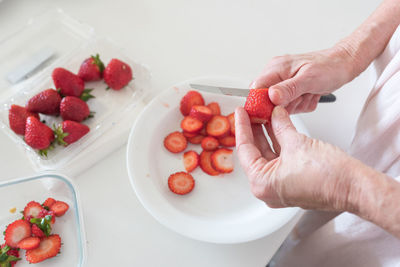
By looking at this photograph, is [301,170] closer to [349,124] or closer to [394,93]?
[394,93]

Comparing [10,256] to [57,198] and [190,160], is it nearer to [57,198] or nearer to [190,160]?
[57,198]

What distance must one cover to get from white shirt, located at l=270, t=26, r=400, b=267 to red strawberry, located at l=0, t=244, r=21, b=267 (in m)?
0.73

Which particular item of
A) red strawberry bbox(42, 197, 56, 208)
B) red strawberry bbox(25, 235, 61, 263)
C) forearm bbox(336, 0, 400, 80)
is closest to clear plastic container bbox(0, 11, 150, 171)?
red strawberry bbox(42, 197, 56, 208)

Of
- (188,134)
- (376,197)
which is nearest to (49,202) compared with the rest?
(188,134)

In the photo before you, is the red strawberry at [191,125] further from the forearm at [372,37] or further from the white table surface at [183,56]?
the forearm at [372,37]

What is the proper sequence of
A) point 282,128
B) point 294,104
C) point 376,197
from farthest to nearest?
point 294,104, point 282,128, point 376,197

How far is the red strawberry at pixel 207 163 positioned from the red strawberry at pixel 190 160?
13 mm

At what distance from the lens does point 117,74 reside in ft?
3.66

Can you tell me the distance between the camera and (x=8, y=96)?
1139mm

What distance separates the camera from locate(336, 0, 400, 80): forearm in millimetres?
913

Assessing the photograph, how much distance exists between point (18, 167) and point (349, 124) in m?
0.95

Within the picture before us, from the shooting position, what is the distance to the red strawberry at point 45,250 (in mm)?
822

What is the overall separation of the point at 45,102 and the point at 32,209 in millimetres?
305

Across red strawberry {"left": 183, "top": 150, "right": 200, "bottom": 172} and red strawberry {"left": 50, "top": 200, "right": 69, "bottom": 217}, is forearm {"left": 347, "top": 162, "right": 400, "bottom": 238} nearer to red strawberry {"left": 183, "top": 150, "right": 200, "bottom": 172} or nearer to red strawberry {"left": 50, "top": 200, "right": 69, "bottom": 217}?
red strawberry {"left": 183, "top": 150, "right": 200, "bottom": 172}
